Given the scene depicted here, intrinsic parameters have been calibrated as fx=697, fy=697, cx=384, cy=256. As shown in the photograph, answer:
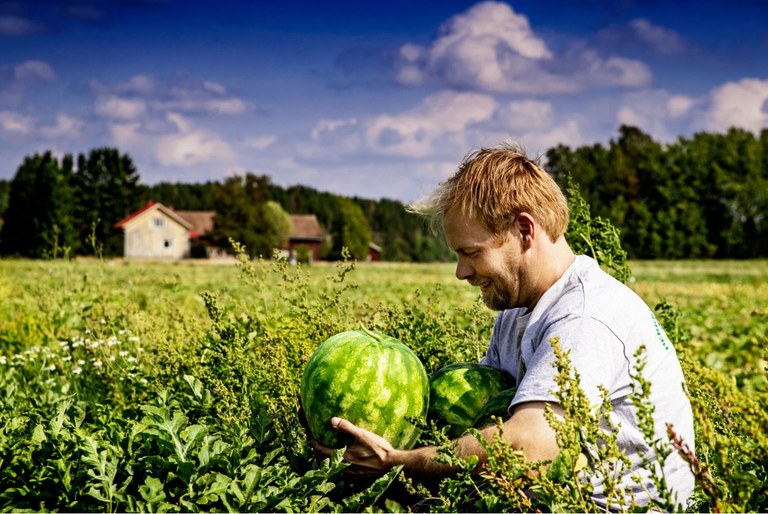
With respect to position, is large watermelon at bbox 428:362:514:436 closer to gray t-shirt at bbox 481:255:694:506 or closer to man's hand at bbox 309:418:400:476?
gray t-shirt at bbox 481:255:694:506

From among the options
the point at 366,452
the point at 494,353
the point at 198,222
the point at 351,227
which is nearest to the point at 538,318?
the point at 494,353

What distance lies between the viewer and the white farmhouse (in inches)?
2943

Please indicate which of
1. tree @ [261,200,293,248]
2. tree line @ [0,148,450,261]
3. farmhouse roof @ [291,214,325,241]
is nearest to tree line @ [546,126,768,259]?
tree line @ [0,148,450,261]

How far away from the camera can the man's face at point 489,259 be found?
9.30 ft

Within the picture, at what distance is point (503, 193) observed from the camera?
2805 millimetres

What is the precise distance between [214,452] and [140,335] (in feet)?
10.2

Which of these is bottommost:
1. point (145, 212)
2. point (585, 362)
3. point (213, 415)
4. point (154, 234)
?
point (213, 415)

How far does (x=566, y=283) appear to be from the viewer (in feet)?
9.14

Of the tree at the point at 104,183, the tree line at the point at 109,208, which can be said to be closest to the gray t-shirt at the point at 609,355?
the tree line at the point at 109,208

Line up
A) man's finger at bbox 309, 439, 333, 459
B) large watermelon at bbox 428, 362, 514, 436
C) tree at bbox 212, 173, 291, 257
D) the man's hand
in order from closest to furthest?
the man's hand, man's finger at bbox 309, 439, 333, 459, large watermelon at bbox 428, 362, 514, 436, tree at bbox 212, 173, 291, 257

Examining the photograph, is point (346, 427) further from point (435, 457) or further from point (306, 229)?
point (306, 229)

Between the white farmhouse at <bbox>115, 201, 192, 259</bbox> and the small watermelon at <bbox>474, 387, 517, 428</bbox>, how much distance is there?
2973 inches

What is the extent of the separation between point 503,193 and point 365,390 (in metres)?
0.96

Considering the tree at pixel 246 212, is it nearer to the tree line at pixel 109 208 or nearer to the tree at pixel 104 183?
the tree line at pixel 109 208
